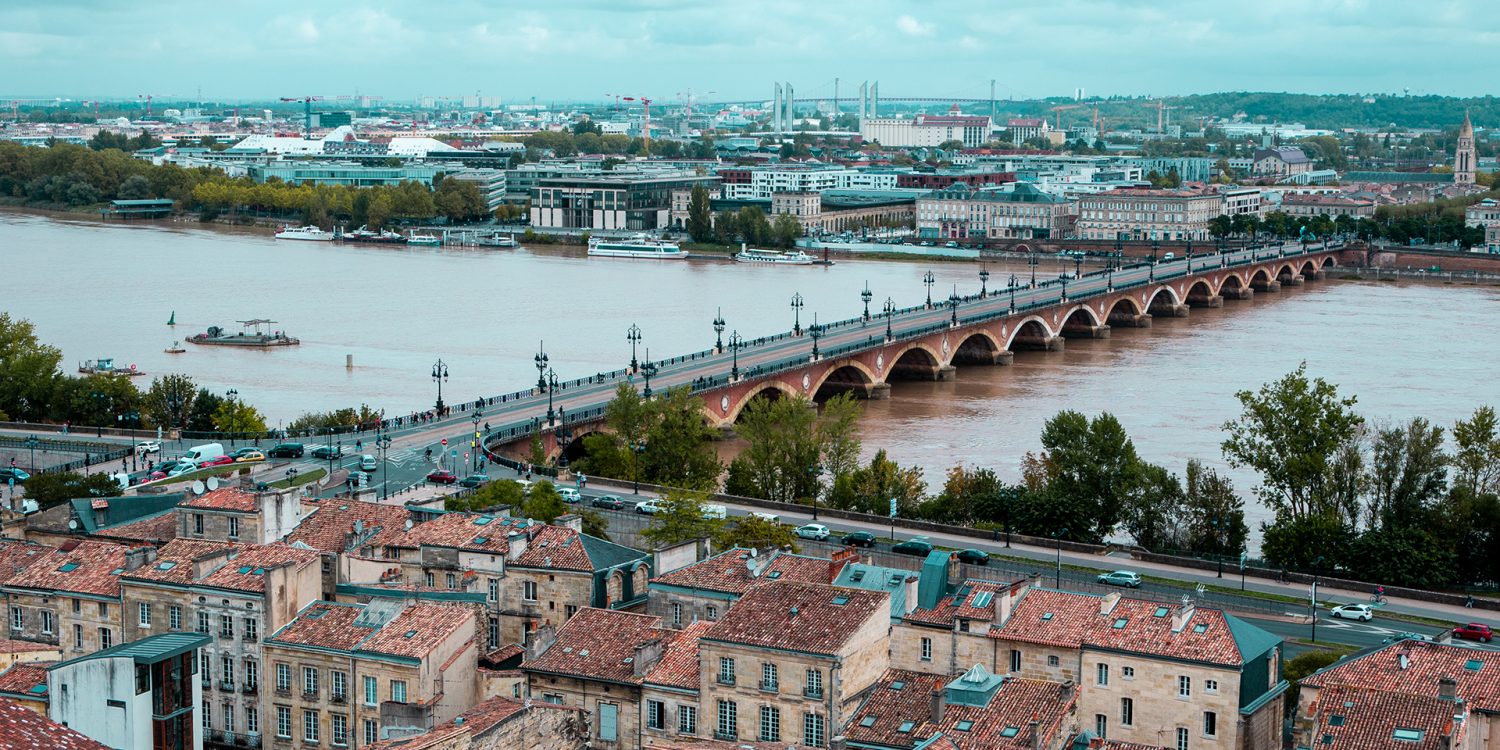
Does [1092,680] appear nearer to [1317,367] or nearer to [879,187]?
[1317,367]

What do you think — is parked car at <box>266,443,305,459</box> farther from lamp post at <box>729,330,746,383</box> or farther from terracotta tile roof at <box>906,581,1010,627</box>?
terracotta tile roof at <box>906,581,1010,627</box>

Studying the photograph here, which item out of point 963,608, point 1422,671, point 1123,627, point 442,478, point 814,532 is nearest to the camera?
point 1422,671

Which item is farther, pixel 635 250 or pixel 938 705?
pixel 635 250

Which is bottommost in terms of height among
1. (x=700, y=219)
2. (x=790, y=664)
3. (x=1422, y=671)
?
(x=1422, y=671)

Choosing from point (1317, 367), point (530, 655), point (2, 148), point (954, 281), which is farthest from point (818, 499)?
point (2, 148)

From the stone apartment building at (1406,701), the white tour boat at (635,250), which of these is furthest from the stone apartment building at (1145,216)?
the stone apartment building at (1406,701)

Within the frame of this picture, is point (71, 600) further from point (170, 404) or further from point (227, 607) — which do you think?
point (170, 404)

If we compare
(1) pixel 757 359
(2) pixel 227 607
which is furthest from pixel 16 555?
(1) pixel 757 359

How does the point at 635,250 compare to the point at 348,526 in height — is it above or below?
below

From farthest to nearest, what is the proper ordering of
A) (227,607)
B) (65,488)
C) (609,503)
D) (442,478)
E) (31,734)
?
(442,478), (609,503), (65,488), (227,607), (31,734)
